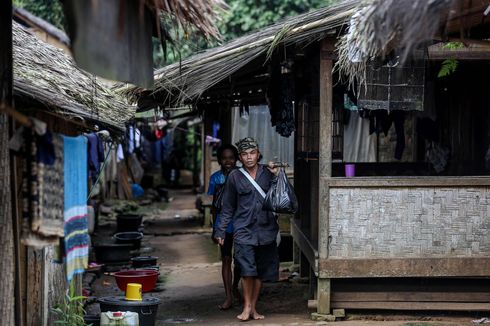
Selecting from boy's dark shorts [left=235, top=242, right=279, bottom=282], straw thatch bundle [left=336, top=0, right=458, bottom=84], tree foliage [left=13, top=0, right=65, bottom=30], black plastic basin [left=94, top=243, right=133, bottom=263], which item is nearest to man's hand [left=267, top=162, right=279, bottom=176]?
boy's dark shorts [left=235, top=242, right=279, bottom=282]

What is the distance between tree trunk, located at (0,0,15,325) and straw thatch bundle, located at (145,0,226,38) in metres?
1.05

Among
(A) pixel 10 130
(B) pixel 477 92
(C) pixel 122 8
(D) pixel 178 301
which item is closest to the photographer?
(C) pixel 122 8

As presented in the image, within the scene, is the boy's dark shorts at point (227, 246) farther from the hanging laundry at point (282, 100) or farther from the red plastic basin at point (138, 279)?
the hanging laundry at point (282, 100)

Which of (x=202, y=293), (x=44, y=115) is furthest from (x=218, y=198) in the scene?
(x=44, y=115)

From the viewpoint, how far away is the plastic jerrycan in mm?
7504

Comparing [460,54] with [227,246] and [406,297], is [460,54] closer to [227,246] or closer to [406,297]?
[406,297]

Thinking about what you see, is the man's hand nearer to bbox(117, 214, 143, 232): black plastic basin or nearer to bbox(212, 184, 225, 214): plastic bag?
bbox(212, 184, 225, 214): plastic bag

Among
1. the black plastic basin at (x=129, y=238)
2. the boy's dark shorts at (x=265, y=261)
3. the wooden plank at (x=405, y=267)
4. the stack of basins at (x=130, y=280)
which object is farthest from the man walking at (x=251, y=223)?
the black plastic basin at (x=129, y=238)

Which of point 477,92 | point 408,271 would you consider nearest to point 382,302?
point 408,271

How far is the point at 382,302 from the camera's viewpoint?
9.36m

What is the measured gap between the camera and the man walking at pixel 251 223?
9312mm

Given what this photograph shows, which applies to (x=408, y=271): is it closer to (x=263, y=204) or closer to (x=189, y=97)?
(x=263, y=204)

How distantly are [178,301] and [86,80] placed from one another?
3134mm

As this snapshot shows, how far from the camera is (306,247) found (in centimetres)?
1023
